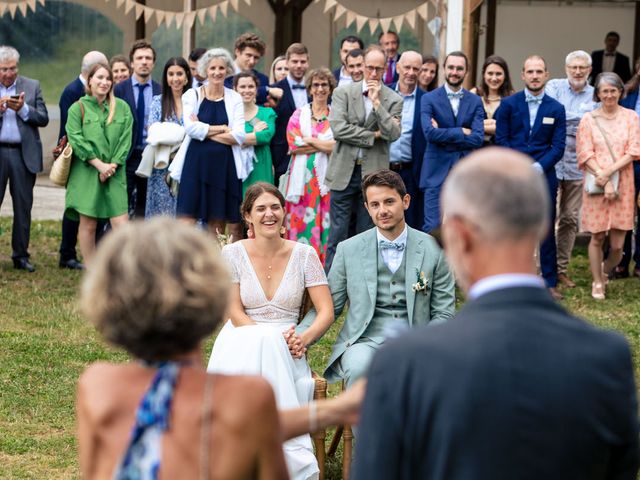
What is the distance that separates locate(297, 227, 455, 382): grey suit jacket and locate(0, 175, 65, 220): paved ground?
335 inches

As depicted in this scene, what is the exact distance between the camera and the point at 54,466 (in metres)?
5.62

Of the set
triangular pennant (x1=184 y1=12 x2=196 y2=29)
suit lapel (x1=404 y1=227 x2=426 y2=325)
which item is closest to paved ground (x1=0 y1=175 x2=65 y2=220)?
triangular pennant (x1=184 y1=12 x2=196 y2=29)

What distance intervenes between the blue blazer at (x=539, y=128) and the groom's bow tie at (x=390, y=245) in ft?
13.9

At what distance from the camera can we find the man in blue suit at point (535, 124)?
9.74 m

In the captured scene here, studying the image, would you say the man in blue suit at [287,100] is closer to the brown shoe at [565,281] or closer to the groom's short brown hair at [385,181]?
the brown shoe at [565,281]

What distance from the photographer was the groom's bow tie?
18.8 ft

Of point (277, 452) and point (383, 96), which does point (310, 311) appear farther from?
point (383, 96)

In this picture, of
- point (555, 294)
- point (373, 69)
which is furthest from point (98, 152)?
point (555, 294)

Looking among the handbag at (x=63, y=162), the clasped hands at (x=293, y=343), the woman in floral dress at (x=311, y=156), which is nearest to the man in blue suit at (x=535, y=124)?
the woman in floral dress at (x=311, y=156)

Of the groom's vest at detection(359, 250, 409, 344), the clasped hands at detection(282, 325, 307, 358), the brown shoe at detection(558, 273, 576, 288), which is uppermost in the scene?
the groom's vest at detection(359, 250, 409, 344)

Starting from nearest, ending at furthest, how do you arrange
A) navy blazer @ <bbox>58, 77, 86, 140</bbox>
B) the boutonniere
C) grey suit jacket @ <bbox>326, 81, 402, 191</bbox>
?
the boutonniere → grey suit jacket @ <bbox>326, 81, 402, 191</bbox> → navy blazer @ <bbox>58, 77, 86, 140</bbox>

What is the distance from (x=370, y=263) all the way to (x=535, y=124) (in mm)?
4499

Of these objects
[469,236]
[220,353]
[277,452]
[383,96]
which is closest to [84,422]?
[277,452]

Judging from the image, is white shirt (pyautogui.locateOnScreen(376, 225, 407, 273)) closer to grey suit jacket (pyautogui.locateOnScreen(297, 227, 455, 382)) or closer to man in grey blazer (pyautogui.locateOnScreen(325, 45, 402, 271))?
grey suit jacket (pyautogui.locateOnScreen(297, 227, 455, 382))
